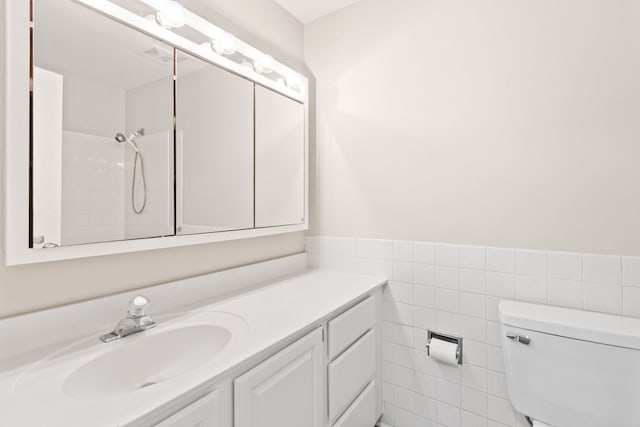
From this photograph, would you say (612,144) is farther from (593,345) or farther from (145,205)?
(145,205)

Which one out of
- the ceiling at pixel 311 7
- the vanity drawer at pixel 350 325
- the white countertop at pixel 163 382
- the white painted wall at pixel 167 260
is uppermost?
the ceiling at pixel 311 7

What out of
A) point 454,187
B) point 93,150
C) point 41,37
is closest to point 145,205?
point 93,150

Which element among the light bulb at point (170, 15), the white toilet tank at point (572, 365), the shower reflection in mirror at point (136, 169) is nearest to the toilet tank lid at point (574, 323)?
the white toilet tank at point (572, 365)

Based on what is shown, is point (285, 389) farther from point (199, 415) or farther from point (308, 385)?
point (199, 415)

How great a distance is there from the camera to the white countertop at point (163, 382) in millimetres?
643

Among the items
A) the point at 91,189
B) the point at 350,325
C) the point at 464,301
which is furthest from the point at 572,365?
the point at 91,189

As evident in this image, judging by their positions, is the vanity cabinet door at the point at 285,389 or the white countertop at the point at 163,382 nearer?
the white countertop at the point at 163,382

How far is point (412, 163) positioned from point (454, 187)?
0.82 ft

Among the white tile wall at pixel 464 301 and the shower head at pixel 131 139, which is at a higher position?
the shower head at pixel 131 139

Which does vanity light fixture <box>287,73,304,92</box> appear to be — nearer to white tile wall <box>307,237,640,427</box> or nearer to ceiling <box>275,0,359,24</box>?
ceiling <box>275,0,359,24</box>

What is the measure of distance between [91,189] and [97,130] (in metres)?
0.20

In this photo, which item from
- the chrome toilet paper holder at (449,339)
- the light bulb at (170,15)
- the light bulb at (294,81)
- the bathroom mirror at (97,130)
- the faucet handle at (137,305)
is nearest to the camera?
the bathroom mirror at (97,130)

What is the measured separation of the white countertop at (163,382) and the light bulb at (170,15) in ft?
3.67

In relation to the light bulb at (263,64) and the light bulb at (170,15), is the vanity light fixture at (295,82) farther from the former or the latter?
the light bulb at (170,15)
